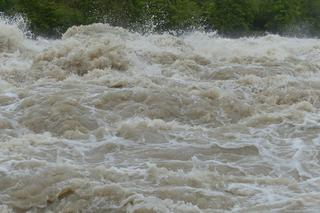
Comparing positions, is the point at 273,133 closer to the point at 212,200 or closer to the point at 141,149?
the point at 141,149

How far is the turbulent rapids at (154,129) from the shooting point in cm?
705

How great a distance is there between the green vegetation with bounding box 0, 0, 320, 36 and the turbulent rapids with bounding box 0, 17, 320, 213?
20.5ft

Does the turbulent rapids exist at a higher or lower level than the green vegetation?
lower

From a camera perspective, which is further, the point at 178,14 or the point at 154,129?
the point at 178,14

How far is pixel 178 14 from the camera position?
2494cm

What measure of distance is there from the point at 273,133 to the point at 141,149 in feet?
7.85

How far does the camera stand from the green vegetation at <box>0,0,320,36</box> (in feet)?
72.2

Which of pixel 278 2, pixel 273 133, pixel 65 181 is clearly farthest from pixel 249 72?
pixel 278 2

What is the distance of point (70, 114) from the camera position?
997cm

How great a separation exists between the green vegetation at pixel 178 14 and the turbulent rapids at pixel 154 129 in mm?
6249

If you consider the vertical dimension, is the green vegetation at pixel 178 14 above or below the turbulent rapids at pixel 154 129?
above

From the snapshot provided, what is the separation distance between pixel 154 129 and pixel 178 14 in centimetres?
1603

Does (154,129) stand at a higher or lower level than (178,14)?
lower

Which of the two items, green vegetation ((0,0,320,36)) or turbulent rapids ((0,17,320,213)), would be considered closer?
turbulent rapids ((0,17,320,213))
